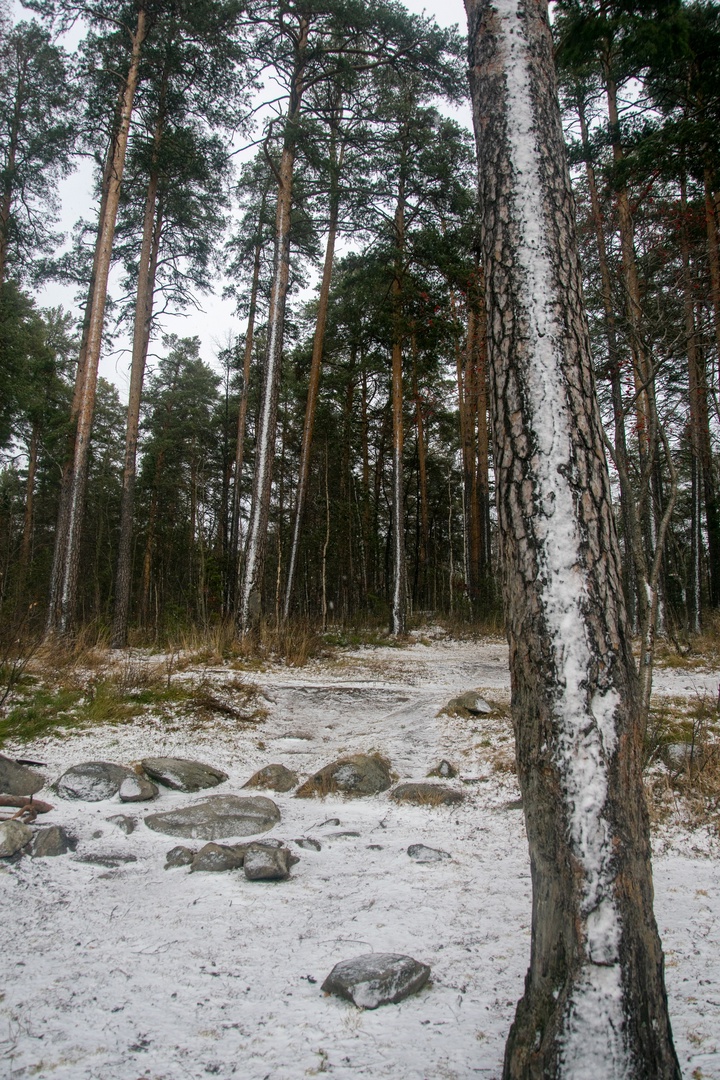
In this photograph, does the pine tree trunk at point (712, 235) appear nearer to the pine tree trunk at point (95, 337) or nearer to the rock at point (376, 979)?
the pine tree trunk at point (95, 337)

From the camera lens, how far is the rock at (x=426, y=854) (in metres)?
2.95

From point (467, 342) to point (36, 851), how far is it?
18.6m

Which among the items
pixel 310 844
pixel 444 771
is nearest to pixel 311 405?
pixel 444 771

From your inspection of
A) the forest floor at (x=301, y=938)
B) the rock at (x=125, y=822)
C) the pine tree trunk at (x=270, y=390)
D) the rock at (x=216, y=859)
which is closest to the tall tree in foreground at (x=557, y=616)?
the forest floor at (x=301, y=938)

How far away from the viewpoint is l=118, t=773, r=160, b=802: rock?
3607 millimetres

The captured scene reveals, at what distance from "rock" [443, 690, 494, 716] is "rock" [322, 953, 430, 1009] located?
3747mm

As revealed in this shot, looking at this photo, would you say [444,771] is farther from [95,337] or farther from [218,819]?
[95,337]

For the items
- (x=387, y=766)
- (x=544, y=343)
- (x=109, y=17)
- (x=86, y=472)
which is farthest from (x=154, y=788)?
(x=109, y=17)

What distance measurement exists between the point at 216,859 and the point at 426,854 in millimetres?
1027

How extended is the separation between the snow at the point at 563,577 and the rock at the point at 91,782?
3.05 m

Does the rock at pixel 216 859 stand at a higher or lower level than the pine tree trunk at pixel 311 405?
lower

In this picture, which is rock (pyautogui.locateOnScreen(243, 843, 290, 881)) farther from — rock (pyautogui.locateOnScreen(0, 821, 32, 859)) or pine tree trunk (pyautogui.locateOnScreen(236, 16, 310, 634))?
pine tree trunk (pyautogui.locateOnScreen(236, 16, 310, 634))

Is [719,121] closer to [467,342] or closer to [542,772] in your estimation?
[467,342]

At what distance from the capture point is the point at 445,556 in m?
32.8
